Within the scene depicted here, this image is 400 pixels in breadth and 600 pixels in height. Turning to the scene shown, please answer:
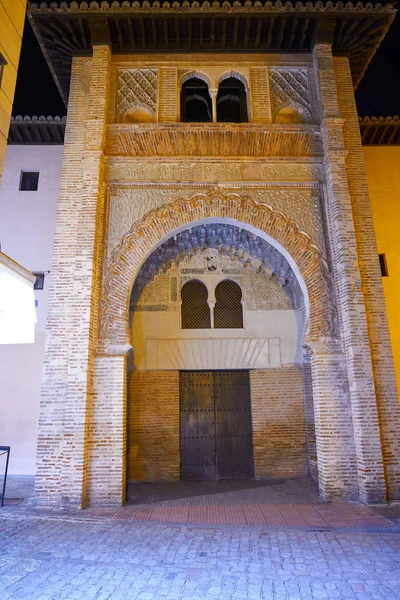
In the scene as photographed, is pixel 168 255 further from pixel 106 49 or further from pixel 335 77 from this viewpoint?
pixel 335 77

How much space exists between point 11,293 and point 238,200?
5365 mm

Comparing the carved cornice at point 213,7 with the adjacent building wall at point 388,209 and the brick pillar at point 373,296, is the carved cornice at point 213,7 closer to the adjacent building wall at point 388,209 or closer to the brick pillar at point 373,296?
the brick pillar at point 373,296

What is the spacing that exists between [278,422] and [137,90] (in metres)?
6.99

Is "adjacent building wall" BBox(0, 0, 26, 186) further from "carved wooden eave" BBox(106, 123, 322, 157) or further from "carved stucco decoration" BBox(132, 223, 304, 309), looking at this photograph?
"carved stucco decoration" BBox(132, 223, 304, 309)

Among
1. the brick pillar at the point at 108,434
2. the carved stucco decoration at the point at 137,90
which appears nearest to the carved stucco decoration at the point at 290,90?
the carved stucco decoration at the point at 137,90

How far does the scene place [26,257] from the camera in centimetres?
900

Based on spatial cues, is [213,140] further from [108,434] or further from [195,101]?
[108,434]

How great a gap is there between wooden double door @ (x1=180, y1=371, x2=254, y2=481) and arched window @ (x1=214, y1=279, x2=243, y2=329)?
102cm

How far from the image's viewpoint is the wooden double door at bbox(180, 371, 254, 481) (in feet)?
26.2

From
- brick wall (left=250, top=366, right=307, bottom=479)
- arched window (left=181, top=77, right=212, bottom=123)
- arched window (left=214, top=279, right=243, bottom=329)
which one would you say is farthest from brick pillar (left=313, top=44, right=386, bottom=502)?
arched window (left=214, top=279, right=243, bottom=329)

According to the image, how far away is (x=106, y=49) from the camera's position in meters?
7.47

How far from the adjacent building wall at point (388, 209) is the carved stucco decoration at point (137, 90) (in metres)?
5.47

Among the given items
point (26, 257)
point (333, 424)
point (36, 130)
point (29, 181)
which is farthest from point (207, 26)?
point (333, 424)

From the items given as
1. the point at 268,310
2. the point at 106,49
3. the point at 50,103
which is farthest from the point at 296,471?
the point at 50,103
